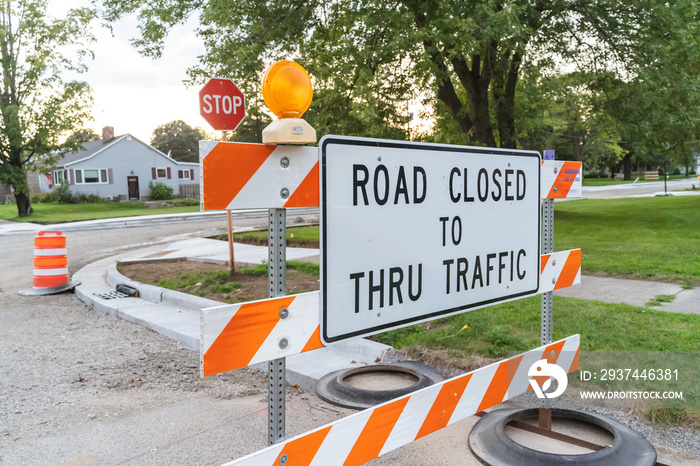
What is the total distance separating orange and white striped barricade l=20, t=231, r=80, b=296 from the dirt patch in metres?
1.14

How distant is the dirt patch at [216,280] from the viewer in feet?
26.0

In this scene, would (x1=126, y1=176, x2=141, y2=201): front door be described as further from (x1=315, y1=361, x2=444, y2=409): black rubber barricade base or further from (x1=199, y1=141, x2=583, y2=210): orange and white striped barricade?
(x1=199, y1=141, x2=583, y2=210): orange and white striped barricade

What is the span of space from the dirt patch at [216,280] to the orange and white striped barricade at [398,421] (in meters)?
4.53

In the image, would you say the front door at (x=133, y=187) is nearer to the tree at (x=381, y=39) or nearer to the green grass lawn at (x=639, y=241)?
the tree at (x=381, y=39)

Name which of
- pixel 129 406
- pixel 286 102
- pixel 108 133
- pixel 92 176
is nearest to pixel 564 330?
pixel 129 406

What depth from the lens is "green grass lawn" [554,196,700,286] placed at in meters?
8.43

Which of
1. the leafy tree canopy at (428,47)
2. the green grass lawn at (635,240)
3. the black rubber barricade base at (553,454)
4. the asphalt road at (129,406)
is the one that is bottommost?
the asphalt road at (129,406)

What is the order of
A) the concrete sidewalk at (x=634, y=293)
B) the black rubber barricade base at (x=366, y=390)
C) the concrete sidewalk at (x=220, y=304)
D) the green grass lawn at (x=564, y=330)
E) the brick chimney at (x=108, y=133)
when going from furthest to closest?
the brick chimney at (x=108, y=133) → the concrete sidewalk at (x=634, y=293) → the concrete sidewalk at (x=220, y=304) → the green grass lawn at (x=564, y=330) → the black rubber barricade base at (x=366, y=390)

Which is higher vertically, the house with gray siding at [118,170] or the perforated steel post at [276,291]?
the house with gray siding at [118,170]

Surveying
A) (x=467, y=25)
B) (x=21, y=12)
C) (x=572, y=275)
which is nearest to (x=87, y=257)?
(x=467, y=25)

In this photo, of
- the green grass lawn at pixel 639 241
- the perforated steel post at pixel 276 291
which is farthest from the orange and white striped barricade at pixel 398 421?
the green grass lawn at pixel 639 241

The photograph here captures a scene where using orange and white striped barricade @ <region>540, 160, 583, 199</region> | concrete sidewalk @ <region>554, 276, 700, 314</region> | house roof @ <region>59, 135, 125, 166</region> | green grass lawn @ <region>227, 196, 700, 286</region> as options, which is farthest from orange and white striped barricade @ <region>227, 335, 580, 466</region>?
house roof @ <region>59, 135, 125, 166</region>

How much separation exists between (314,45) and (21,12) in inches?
1019

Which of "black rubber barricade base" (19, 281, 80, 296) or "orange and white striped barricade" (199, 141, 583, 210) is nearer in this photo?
"orange and white striped barricade" (199, 141, 583, 210)
